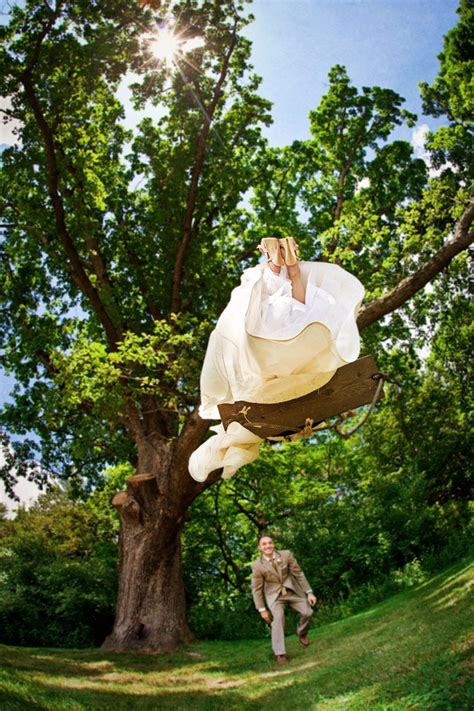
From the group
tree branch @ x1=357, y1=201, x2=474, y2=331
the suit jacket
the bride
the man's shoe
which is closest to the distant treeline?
tree branch @ x1=357, y1=201, x2=474, y2=331

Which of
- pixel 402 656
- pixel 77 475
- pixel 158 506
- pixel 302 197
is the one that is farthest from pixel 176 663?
pixel 302 197

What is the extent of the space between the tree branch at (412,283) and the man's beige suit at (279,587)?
386 cm

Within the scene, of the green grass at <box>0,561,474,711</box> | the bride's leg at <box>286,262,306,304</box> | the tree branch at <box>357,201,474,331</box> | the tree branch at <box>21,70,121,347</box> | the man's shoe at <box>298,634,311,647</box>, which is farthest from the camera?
the tree branch at <box>21,70,121,347</box>

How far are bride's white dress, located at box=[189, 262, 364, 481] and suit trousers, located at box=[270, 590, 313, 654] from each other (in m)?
4.74

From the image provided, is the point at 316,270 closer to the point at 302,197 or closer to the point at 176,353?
the point at 176,353

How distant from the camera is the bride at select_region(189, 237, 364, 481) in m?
3.20

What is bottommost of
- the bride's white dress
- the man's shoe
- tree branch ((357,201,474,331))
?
the man's shoe

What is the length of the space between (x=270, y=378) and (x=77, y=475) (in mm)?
12915

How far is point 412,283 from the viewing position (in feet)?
33.7

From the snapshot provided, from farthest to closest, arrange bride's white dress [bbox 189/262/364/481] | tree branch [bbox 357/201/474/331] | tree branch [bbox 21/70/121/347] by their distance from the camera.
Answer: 1. tree branch [bbox 21/70/121/347]
2. tree branch [bbox 357/201/474/331]
3. bride's white dress [bbox 189/262/364/481]

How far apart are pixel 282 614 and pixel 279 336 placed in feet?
18.3

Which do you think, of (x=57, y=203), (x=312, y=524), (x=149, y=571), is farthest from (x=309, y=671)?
(x=57, y=203)

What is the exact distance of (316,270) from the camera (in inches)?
145

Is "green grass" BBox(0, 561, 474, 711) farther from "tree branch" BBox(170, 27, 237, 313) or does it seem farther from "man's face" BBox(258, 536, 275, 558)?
"tree branch" BBox(170, 27, 237, 313)
